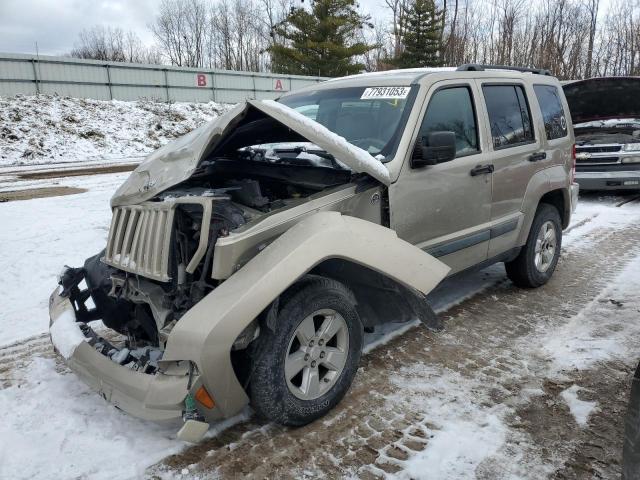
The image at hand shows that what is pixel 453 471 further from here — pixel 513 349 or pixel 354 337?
pixel 513 349

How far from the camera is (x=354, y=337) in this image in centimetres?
301

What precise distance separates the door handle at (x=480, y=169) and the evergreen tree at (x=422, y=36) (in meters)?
35.5

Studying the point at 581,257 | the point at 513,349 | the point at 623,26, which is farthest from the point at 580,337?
the point at 623,26

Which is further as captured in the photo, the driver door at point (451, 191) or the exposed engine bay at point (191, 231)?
the driver door at point (451, 191)

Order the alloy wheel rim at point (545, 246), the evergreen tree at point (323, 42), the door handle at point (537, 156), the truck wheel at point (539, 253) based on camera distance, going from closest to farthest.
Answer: the door handle at point (537, 156) → the truck wheel at point (539, 253) → the alloy wheel rim at point (545, 246) → the evergreen tree at point (323, 42)

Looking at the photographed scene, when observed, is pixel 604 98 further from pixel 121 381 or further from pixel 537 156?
pixel 121 381

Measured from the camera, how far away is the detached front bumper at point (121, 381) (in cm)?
241

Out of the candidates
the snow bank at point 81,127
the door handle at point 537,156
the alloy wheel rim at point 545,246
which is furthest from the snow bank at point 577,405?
the snow bank at point 81,127

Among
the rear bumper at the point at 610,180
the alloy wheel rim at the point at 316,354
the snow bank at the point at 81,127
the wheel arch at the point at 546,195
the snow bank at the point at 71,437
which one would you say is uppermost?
the snow bank at the point at 81,127

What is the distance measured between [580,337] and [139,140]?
67.4 feet

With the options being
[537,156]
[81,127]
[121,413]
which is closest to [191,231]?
[121,413]

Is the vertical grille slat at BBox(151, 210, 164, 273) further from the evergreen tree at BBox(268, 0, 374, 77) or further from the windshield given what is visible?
the evergreen tree at BBox(268, 0, 374, 77)

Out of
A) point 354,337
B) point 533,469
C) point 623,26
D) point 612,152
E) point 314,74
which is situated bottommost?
point 533,469

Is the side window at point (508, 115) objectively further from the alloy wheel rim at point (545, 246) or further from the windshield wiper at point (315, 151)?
the windshield wiper at point (315, 151)
